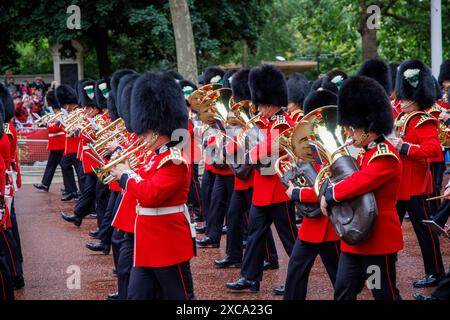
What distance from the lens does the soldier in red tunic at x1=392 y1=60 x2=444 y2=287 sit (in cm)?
566

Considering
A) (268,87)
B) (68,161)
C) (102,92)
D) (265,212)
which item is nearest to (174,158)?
(265,212)

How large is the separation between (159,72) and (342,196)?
50.2 inches

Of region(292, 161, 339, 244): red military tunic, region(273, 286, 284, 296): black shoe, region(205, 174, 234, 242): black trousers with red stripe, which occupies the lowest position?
region(273, 286, 284, 296): black shoe

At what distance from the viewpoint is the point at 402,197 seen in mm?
5832

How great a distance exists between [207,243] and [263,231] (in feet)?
6.05

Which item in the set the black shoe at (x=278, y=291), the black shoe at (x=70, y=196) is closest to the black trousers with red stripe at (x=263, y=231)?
the black shoe at (x=278, y=291)

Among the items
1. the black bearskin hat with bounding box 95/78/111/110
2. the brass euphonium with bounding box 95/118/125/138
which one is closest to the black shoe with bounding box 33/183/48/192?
the black bearskin hat with bounding box 95/78/111/110

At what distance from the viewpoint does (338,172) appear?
4391 millimetres

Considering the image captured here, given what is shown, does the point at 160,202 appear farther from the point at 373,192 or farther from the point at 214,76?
the point at 214,76

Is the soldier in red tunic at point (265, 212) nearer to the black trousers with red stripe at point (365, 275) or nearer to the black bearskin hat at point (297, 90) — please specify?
the black trousers with red stripe at point (365, 275)

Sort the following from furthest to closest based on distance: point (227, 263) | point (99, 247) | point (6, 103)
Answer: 1. point (99, 247)
2. point (6, 103)
3. point (227, 263)

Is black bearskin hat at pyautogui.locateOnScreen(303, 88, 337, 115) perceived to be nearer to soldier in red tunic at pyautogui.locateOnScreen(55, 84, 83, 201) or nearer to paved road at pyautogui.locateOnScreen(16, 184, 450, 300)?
paved road at pyautogui.locateOnScreen(16, 184, 450, 300)

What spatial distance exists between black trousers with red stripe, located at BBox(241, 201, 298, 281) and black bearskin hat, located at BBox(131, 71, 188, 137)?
4.80 feet
